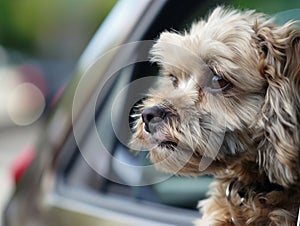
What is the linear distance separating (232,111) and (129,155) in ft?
1.70

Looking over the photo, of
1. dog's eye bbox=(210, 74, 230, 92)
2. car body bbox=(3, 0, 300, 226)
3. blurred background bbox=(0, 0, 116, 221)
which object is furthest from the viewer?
blurred background bbox=(0, 0, 116, 221)

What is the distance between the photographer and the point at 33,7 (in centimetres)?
927

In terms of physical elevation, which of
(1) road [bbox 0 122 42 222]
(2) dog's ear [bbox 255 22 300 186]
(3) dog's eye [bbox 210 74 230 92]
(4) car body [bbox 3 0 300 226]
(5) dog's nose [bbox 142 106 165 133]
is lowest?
(1) road [bbox 0 122 42 222]

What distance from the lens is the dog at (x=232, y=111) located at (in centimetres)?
233

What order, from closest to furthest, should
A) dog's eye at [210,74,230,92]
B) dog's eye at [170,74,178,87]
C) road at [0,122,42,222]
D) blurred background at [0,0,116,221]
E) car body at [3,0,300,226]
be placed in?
dog's eye at [210,74,230,92] → dog's eye at [170,74,178,87] → car body at [3,0,300,226] → blurred background at [0,0,116,221] → road at [0,122,42,222]

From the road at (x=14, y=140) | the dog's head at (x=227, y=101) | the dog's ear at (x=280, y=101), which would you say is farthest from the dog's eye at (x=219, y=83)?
the road at (x=14, y=140)

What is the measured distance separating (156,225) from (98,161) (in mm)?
590

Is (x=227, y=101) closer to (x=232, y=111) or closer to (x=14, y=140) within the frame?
(x=232, y=111)

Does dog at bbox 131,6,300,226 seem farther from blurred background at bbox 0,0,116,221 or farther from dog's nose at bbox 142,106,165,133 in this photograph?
blurred background at bbox 0,0,116,221

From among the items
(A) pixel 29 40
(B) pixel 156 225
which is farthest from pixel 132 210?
(A) pixel 29 40

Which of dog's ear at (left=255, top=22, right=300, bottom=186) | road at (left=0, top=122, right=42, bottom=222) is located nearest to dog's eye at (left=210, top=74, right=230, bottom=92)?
dog's ear at (left=255, top=22, right=300, bottom=186)

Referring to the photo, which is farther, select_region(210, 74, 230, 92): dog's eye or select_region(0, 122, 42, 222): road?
select_region(0, 122, 42, 222): road

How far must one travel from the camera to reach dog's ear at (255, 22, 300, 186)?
7.44 feet

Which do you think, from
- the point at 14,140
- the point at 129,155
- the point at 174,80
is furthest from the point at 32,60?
the point at 174,80
